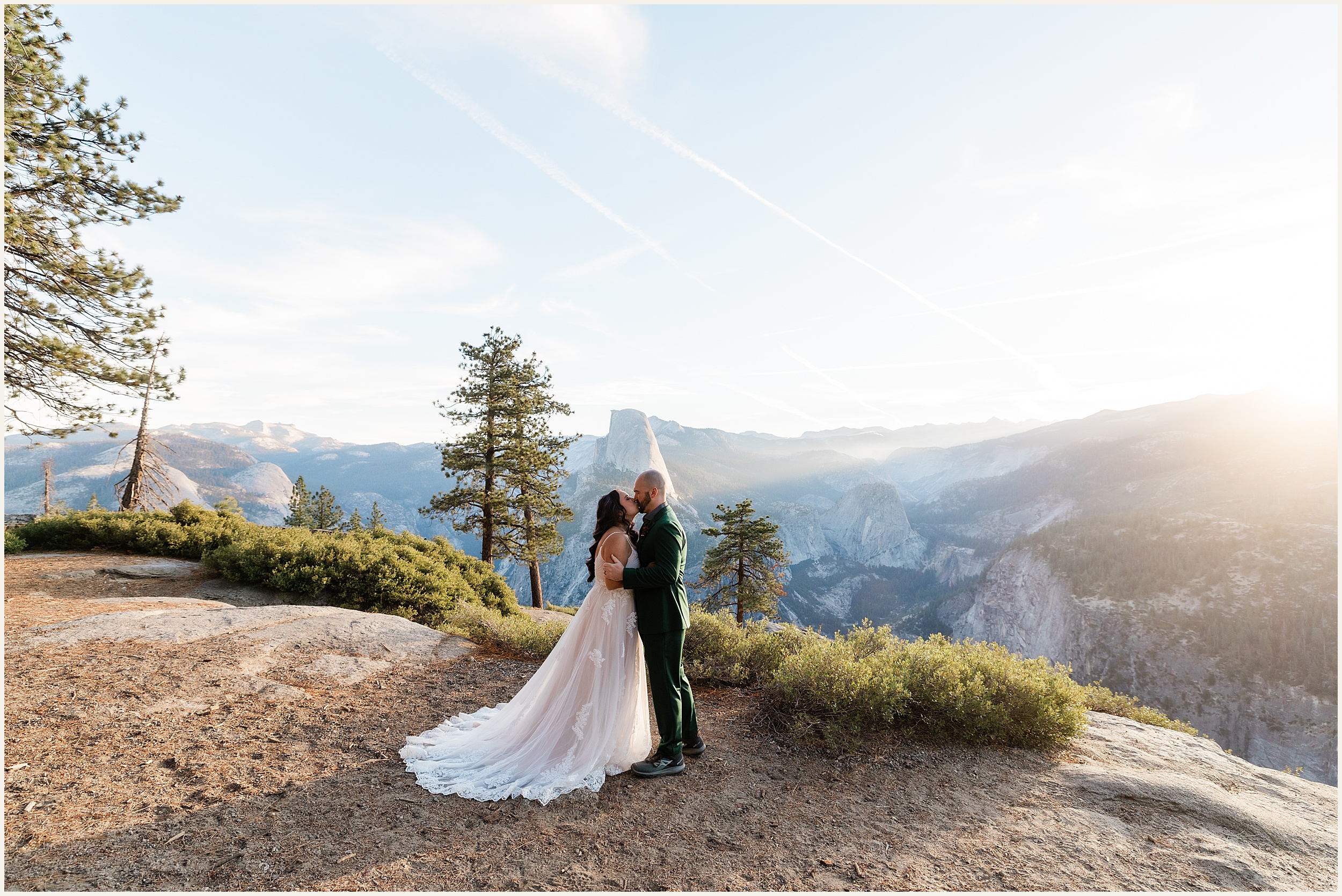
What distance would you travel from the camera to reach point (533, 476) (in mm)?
23609

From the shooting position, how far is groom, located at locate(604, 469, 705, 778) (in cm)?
525

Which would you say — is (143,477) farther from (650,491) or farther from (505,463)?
(650,491)

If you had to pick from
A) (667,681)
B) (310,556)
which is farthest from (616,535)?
(310,556)

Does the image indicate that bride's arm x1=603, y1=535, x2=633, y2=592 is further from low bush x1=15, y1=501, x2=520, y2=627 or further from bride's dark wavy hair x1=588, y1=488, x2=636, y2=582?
low bush x1=15, y1=501, x2=520, y2=627

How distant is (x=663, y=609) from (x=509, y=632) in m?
5.15

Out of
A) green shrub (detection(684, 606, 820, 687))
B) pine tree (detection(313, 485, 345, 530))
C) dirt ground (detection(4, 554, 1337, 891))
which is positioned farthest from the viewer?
pine tree (detection(313, 485, 345, 530))

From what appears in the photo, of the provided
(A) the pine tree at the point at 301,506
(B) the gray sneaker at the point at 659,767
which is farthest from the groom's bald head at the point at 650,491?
(A) the pine tree at the point at 301,506

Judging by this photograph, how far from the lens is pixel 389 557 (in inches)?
519

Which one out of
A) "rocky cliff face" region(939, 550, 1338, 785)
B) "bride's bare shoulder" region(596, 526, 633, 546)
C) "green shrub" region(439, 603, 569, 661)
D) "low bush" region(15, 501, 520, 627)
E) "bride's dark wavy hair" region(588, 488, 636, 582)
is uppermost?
"bride's dark wavy hair" region(588, 488, 636, 582)

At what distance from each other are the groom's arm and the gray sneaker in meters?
1.67

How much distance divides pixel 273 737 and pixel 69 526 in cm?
1548

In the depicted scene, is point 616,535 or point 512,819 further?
point 616,535

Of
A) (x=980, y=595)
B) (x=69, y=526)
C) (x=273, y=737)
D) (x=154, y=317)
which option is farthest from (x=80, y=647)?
(x=980, y=595)

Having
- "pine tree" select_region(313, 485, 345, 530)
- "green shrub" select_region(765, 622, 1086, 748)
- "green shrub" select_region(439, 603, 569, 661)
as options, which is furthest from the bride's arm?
"pine tree" select_region(313, 485, 345, 530)
